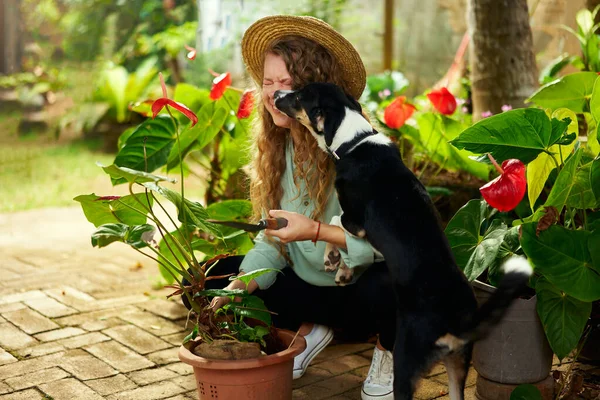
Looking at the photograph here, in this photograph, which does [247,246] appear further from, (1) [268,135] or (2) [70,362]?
(2) [70,362]

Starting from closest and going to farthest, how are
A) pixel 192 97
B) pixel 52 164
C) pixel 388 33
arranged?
pixel 192 97 < pixel 388 33 < pixel 52 164

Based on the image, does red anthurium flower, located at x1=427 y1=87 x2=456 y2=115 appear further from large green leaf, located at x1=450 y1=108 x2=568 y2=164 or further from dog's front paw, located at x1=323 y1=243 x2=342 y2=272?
dog's front paw, located at x1=323 y1=243 x2=342 y2=272

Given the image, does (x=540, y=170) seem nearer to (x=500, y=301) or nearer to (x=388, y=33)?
(x=500, y=301)

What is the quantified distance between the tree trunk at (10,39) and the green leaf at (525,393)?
9188 millimetres

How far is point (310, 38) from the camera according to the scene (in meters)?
2.44

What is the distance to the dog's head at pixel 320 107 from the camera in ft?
7.02

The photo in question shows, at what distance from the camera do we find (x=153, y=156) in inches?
121

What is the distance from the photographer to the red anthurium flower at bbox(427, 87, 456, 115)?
9.97 feet

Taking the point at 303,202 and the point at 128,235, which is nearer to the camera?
the point at 128,235

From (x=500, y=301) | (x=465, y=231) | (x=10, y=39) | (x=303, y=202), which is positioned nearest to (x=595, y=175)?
(x=465, y=231)

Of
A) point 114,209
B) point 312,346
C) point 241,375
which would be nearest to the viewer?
point 241,375

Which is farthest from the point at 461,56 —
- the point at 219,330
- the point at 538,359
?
the point at 219,330

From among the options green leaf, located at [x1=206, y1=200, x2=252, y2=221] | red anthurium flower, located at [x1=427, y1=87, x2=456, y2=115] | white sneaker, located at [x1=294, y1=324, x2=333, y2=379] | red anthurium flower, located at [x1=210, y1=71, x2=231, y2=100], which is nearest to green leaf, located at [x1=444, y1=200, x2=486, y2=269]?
white sneaker, located at [x1=294, y1=324, x2=333, y2=379]

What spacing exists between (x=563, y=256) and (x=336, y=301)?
75 cm
